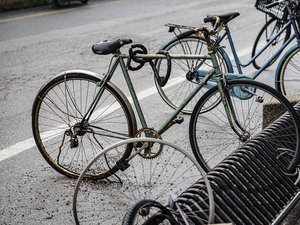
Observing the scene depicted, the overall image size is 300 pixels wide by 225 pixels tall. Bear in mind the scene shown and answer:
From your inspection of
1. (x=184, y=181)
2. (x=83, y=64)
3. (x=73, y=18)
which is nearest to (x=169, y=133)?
(x=184, y=181)

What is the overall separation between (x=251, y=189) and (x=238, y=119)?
147 centimetres

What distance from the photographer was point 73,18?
13.6 meters

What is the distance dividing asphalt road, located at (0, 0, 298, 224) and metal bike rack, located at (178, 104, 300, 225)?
51.3 inches

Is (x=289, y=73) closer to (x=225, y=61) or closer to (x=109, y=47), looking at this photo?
(x=225, y=61)

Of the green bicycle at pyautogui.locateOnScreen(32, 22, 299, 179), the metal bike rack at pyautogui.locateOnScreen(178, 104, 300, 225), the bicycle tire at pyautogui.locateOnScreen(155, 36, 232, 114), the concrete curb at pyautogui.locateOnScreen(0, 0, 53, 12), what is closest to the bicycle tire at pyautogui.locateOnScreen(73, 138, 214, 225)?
the green bicycle at pyautogui.locateOnScreen(32, 22, 299, 179)

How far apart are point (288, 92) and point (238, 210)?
11.5 ft

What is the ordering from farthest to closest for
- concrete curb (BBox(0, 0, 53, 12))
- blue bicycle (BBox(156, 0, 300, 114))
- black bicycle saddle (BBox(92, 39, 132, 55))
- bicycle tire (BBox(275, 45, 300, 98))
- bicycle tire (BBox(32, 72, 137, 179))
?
concrete curb (BBox(0, 0, 53, 12)), bicycle tire (BBox(275, 45, 300, 98)), blue bicycle (BBox(156, 0, 300, 114)), bicycle tire (BBox(32, 72, 137, 179)), black bicycle saddle (BBox(92, 39, 132, 55))

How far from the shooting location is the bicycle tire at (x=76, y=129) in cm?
497

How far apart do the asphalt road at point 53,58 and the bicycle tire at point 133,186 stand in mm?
177

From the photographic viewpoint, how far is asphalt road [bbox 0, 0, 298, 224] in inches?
197


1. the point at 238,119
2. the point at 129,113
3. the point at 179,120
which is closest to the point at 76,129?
the point at 129,113

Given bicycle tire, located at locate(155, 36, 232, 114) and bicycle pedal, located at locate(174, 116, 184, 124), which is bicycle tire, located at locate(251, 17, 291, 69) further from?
bicycle pedal, located at locate(174, 116, 184, 124)

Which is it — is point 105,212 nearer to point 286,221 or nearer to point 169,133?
point 286,221

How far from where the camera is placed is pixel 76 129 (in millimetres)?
5020
